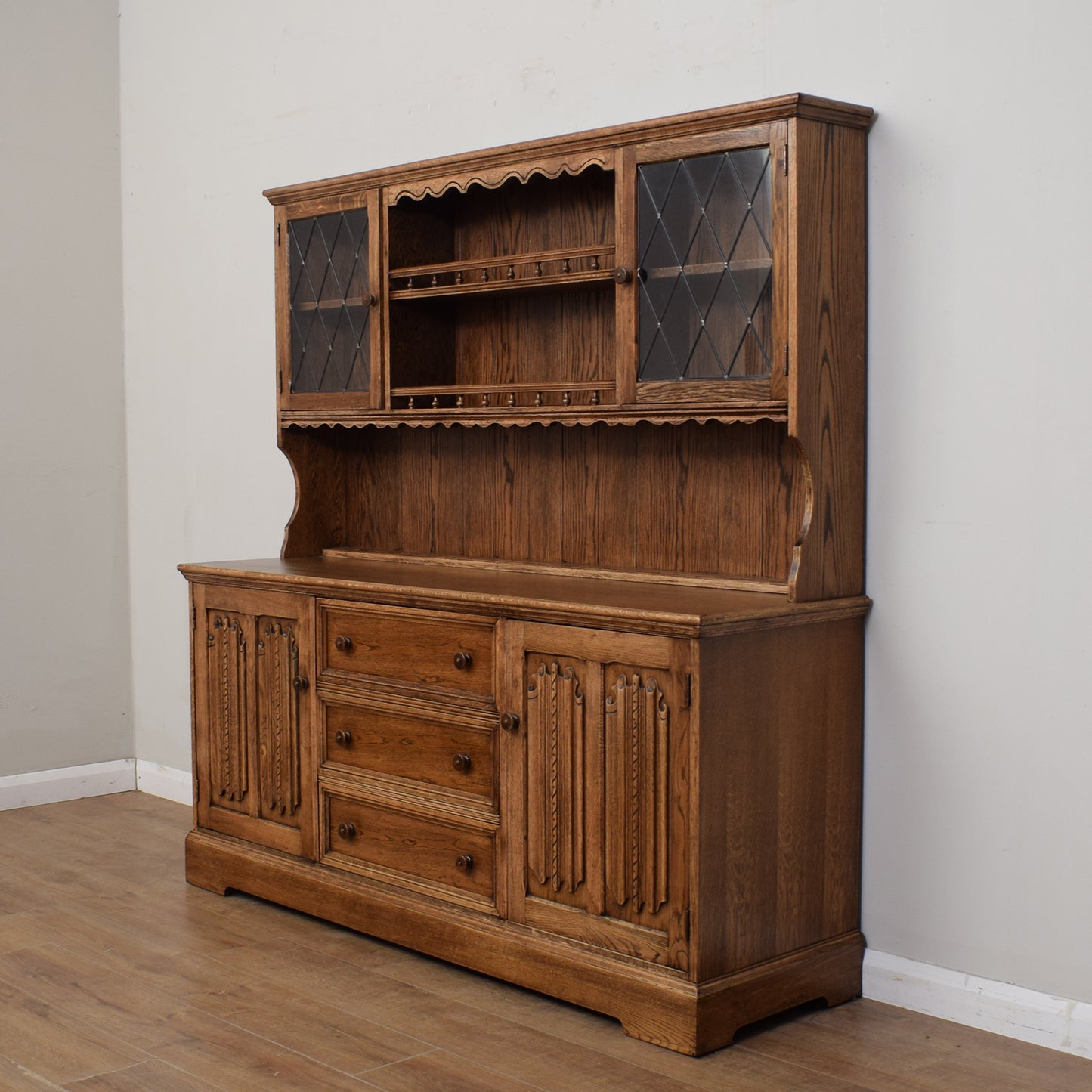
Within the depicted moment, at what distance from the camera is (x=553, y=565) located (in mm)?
3578

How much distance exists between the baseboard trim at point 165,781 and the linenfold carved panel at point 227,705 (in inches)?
42.7

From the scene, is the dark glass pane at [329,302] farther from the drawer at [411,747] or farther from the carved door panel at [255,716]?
the drawer at [411,747]

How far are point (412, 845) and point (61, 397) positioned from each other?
251 centimetres

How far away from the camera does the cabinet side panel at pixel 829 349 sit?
2.83 metres

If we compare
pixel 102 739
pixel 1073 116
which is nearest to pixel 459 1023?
pixel 1073 116

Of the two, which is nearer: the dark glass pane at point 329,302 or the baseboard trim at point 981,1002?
the baseboard trim at point 981,1002

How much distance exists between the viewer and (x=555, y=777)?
2980 millimetres

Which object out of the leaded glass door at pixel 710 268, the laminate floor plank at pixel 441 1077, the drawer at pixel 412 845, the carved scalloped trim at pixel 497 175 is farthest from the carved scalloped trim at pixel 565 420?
the laminate floor plank at pixel 441 1077

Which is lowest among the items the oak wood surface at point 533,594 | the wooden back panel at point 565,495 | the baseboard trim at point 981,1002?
the baseboard trim at point 981,1002

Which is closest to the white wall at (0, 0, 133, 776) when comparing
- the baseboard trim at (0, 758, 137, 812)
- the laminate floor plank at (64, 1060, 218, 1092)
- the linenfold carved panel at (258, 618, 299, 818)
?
the baseboard trim at (0, 758, 137, 812)

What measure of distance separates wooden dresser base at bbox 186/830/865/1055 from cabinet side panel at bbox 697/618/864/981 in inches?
1.8

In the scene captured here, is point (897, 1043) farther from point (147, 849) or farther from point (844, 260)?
point (147, 849)

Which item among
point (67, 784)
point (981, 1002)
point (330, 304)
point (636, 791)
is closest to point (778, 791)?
point (636, 791)

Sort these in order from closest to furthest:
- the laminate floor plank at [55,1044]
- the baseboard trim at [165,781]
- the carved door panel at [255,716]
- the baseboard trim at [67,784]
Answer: the laminate floor plank at [55,1044] → the carved door panel at [255,716] → the baseboard trim at [67,784] → the baseboard trim at [165,781]
